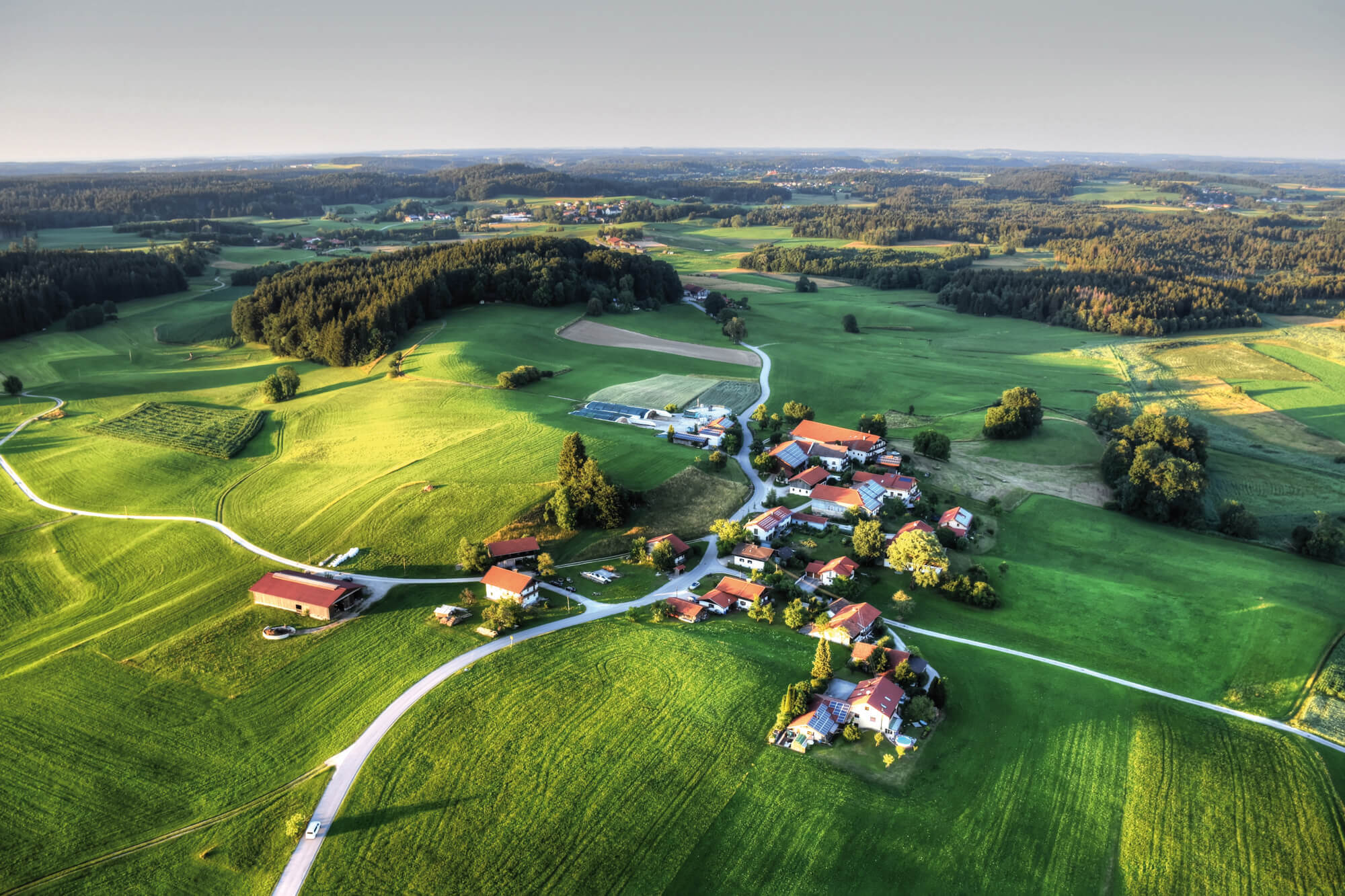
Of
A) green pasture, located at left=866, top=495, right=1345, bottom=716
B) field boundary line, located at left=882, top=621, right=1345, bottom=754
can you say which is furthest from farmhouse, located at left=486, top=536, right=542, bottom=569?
field boundary line, located at left=882, top=621, right=1345, bottom=754

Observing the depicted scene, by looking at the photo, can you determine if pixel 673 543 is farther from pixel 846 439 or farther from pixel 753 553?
pixel 846 439

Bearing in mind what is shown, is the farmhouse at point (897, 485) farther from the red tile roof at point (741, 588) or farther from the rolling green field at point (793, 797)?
the rolling green field at point (793, 797)

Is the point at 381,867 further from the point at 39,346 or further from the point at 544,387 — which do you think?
Answer: the point at 39,346

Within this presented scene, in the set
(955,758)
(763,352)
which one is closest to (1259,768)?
(955,758)

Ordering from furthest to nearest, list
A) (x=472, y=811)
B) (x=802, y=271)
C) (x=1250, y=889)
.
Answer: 1. (x=802, y=271)
2. (x=472, y=811)
3. (x=1250, y=889)

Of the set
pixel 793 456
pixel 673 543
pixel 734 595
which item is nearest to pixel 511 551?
pixel 673 543

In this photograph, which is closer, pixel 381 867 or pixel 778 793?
pixel 381 867
